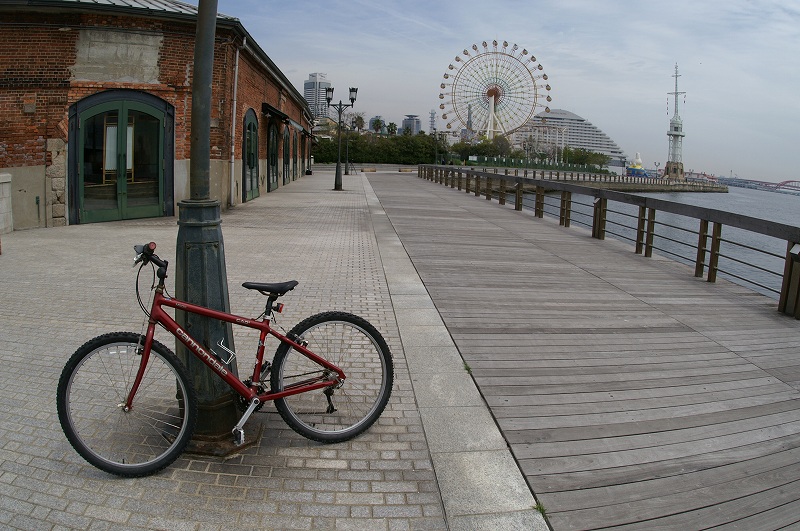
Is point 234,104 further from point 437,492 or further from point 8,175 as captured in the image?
point 437,492

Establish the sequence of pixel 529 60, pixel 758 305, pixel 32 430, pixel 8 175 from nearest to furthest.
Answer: pixel 32 430
pixel 758 305
pixel 8 175
pixel 529 60

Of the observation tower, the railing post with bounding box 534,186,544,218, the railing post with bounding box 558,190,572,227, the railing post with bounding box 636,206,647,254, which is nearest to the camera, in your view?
the railing post with bounding box 636,206,647,254

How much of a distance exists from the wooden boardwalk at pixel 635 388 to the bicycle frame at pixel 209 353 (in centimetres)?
130

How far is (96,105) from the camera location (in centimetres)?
1366

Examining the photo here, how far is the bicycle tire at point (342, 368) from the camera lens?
369 centimetres

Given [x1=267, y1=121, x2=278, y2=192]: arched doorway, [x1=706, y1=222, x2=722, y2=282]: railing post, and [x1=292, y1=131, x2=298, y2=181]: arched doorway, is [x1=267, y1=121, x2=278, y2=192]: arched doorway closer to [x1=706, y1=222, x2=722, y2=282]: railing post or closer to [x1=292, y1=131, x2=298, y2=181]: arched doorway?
[x1=292, y1=131, x2=298, y2=181]: arched doorway

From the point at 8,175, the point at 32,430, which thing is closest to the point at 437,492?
the point at 32,430

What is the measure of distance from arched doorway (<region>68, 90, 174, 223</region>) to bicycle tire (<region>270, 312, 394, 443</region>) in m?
11.5

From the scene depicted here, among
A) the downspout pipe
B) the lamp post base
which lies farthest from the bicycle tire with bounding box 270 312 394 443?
the downspout pipe

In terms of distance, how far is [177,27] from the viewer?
46.9 ft

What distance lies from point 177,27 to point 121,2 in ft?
3.92

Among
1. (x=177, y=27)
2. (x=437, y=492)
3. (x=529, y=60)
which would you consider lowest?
(x=437, y=492)

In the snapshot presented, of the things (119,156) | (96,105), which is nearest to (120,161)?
(119,156)

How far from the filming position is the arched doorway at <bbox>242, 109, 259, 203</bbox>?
60.9ft
